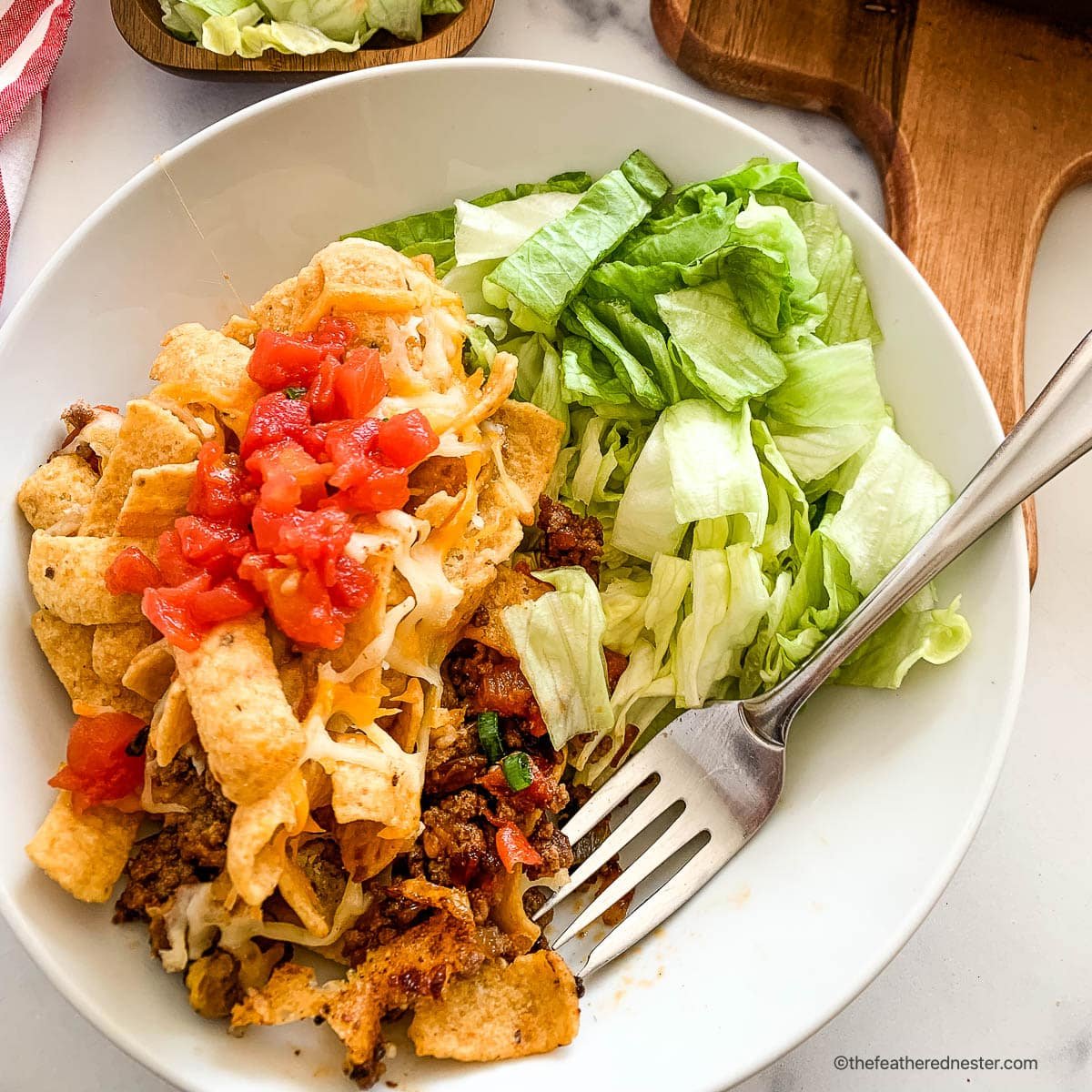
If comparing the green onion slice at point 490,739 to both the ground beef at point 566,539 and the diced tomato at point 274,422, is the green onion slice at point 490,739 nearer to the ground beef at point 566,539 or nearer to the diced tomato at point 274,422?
the ground beef at point 566,539

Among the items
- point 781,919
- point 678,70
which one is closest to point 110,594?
point 781,919

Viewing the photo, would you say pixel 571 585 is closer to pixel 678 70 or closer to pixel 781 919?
pixel 781 919

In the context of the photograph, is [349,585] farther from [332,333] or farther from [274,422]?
[332,333]

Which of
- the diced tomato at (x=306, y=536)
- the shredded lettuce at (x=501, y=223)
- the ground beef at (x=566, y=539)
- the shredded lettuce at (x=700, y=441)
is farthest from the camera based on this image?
the shredded lettuce at (x=501, y=223)

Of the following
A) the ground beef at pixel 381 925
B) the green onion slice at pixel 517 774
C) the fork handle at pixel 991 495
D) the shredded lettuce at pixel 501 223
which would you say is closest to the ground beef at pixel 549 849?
the green onion slice at pixel 517 774

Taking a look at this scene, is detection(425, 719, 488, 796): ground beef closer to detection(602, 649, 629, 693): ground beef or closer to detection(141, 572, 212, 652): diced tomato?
detection(602, 649, 629, 693): ground beef

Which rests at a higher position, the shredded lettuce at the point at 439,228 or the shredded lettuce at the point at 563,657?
the shredded lettuce at the point at 439,228

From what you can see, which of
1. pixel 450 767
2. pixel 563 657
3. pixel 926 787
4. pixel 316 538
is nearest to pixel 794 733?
pixel 926 787
